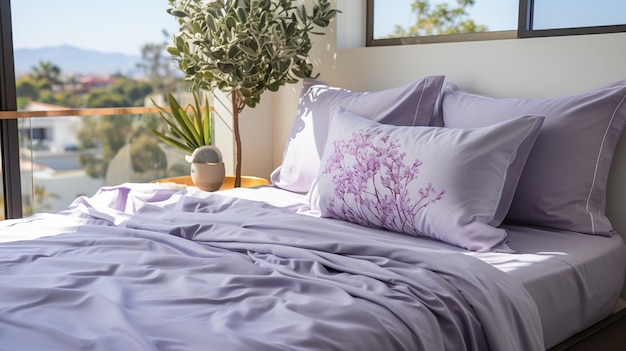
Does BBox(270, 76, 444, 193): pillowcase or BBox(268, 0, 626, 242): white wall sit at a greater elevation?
BBox(268, 0, 626, 242): white wall

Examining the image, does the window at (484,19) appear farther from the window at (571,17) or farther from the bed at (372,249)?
the bed at (372,249)

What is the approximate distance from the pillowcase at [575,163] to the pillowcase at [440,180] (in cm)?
12

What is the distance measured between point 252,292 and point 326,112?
4.98 feet

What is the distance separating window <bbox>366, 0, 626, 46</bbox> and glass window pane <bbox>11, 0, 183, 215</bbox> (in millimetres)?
1428

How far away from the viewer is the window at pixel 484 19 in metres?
2.60

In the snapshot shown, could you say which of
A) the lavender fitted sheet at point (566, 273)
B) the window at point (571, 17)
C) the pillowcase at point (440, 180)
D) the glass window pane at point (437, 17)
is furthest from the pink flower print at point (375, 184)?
the glass window pane at point (437, 17)

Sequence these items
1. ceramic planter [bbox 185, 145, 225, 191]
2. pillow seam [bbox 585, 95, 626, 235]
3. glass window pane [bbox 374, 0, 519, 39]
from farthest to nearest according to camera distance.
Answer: ceramic planter [bbox 185, 145, 225, 191] < glass window pane [bbox 374, 0, 519, 39] < pillow seam [bbox 585, 95, 626, 235]

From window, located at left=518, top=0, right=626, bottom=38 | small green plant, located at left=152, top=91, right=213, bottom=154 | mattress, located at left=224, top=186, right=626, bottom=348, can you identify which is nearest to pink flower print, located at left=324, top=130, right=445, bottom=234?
mattress, located at left=224, top=186, right=626, bottom=348

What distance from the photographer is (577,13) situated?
8.68 ft

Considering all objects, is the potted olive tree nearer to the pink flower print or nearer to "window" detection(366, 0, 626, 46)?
"window" detection(366, 0, 626, 46)

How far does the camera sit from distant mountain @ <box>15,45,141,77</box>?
3.59 metres

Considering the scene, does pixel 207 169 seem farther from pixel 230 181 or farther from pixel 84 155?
pixel 84 155

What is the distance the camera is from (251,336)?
4.55 ft

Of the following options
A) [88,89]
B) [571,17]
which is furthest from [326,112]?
[88,89]
